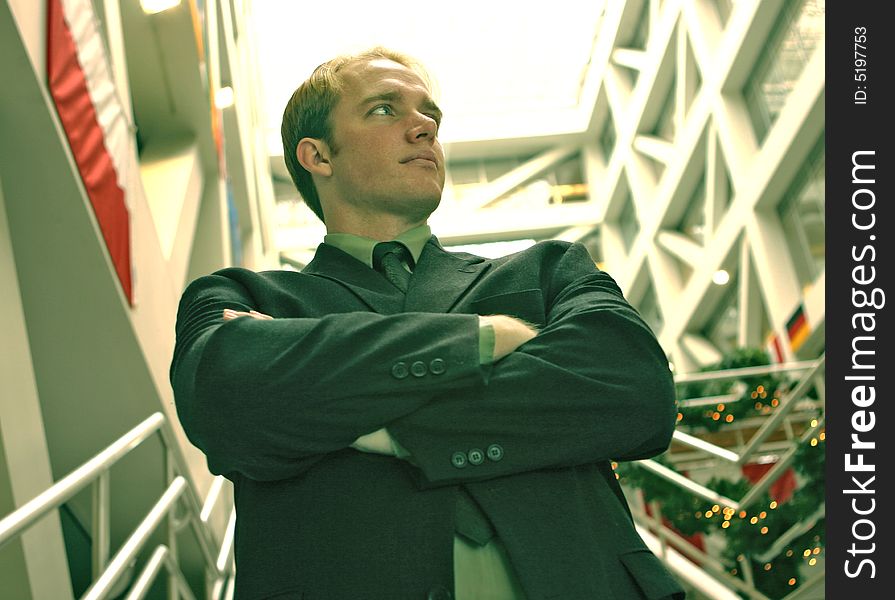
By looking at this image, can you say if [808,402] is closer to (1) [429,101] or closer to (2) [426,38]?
(1) [429,101]

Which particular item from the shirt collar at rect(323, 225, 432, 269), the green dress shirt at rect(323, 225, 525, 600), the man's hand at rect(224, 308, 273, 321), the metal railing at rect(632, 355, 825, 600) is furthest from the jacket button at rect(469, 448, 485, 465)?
the metal railing at rect(632, 355, 825, 600)

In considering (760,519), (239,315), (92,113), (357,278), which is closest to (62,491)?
(239,315)

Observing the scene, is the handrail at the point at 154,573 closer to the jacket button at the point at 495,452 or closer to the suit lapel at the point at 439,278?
the suit lapel at the point at 439,278

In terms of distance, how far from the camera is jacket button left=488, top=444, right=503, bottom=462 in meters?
1.51

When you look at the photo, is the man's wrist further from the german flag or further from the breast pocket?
the german flag

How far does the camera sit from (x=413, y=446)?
1507 mm

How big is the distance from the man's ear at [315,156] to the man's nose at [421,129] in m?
0.22

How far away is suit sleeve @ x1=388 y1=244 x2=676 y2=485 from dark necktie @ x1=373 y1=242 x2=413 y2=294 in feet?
1.30

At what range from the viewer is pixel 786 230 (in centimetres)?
1457

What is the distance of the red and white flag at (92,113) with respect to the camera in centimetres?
353

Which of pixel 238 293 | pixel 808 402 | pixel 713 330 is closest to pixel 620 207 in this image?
pixel 713 330

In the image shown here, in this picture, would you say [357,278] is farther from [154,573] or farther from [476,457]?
[154,573]

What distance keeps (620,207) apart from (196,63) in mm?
18641

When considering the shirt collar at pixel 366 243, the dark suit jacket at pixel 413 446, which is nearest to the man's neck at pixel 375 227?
the shirt collar at pixel 366 243
